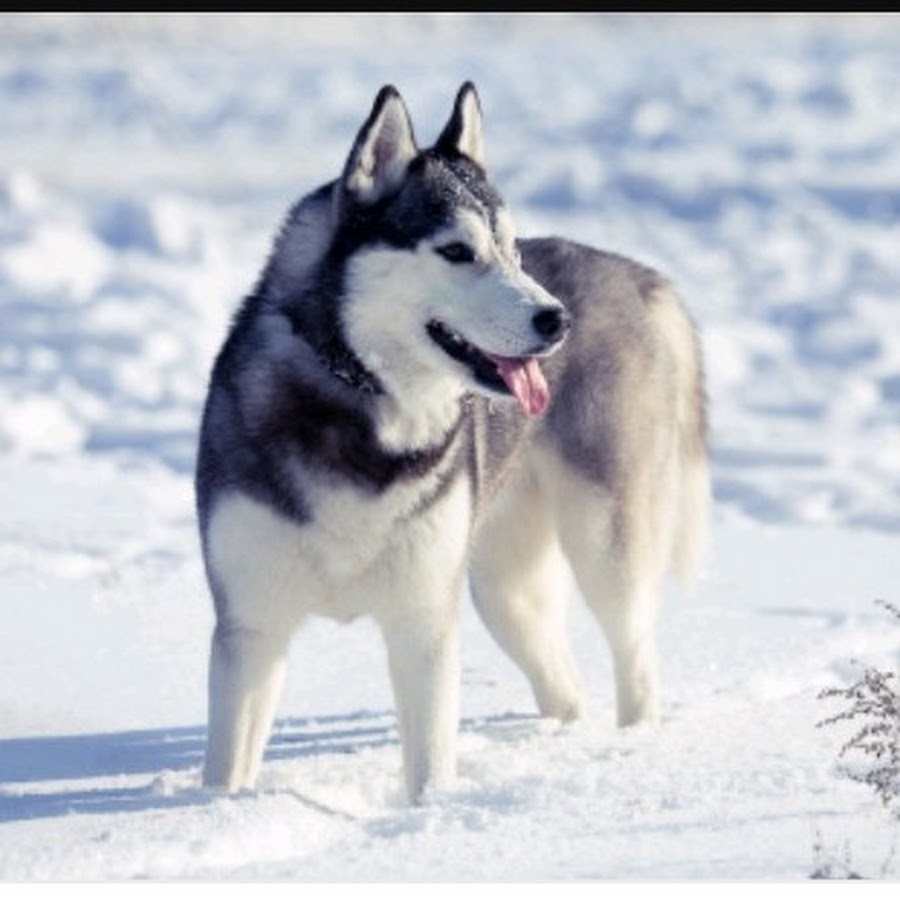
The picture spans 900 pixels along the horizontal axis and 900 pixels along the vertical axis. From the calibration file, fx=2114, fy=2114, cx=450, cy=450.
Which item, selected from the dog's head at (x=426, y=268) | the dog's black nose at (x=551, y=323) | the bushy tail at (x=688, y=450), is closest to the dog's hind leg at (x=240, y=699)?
the dog's head at (x=426, y=268)

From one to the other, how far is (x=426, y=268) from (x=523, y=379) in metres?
0.19

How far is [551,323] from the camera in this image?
260 cm

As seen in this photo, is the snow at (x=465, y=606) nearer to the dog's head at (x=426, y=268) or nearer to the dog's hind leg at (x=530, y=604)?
the dog's hind leg at (x=530, y=604)

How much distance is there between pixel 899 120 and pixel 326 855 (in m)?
2.14

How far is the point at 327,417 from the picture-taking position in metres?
2.76

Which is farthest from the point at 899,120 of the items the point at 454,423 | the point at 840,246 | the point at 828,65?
the point at 454,423

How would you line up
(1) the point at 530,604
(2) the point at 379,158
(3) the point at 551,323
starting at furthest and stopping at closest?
(1) the point at 530,604, (2) the point at 379,158, (3) the point at 551,323

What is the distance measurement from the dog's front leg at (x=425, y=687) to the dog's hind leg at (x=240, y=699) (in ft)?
0.53

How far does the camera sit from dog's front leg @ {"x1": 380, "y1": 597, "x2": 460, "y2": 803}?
2.79 metres

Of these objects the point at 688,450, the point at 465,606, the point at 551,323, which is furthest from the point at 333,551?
the point at 465,606

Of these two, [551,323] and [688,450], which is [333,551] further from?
[688,450]

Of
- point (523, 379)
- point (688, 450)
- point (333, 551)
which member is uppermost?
point (523, 379)

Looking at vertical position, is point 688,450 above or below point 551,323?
below

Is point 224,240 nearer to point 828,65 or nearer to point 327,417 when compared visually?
point 828,65
